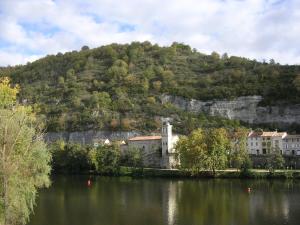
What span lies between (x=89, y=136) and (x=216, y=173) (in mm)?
50283

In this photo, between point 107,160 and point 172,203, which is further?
point 107,160

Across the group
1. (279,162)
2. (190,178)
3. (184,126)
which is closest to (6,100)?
(190,178)

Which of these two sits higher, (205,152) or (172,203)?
(205,152)

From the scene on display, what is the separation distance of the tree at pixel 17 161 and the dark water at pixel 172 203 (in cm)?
983

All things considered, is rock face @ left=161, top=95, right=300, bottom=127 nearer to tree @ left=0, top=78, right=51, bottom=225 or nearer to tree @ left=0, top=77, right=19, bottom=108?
tree @ left=0, top=78, right=51, bottom=225

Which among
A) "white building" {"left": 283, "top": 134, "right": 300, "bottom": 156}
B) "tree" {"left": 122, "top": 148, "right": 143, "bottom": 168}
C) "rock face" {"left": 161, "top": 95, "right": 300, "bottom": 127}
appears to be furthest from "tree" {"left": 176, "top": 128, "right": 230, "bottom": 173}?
"rock face" {"left": 161, "top": 95, "right": 300, "bottom": 127}

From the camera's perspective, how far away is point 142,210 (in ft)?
134

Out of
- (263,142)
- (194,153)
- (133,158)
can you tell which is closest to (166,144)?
(133,158)

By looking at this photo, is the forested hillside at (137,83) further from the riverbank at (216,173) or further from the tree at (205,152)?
the tree at (205,152)

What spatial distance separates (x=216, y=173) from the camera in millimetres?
67688

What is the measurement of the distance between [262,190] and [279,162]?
1859 cm

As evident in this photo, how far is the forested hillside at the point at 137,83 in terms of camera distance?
112 metres

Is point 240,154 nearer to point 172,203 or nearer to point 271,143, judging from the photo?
point 271,143

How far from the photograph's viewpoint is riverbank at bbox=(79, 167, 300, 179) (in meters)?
63.6
